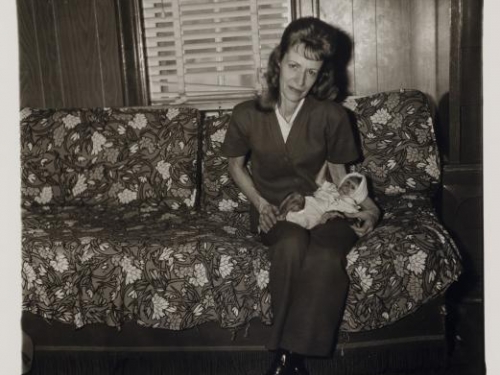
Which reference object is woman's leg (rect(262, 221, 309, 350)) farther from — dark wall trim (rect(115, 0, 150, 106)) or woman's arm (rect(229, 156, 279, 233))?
dark wall trim (rect(115, 0, 150, 106))

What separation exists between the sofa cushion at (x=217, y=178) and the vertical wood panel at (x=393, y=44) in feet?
2.91

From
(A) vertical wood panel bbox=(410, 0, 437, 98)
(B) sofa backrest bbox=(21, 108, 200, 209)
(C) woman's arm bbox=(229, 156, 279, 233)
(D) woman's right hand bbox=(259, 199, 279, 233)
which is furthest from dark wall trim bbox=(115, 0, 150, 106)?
(A) vertical wood panel bbox=(410, 0, 437, 98)

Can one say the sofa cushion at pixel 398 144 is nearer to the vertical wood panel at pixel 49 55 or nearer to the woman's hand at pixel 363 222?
the woman's hand at pixel 363 222

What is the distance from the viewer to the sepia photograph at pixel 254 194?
175 centimetres

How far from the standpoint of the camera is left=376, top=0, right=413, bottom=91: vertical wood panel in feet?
8.48

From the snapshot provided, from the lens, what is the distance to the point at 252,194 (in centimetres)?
206

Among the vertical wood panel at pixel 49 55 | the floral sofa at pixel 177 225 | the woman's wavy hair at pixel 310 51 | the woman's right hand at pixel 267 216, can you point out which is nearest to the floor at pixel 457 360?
the floral sofa at pixel 177 225

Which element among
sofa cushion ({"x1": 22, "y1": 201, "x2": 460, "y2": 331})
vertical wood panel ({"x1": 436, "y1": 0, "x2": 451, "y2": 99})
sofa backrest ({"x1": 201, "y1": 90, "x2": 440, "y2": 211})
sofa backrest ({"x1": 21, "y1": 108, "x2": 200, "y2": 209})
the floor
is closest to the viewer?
sofa cushion ({"x1": 22, "y1": 201, "x2": 460, "y2": 331})

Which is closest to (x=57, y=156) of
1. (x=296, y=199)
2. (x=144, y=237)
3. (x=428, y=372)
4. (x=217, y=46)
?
(x=144, y=237)

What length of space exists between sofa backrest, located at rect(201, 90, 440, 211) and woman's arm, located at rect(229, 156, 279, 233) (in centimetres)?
22

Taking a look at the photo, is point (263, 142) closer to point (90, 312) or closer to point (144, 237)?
point (144, 237)

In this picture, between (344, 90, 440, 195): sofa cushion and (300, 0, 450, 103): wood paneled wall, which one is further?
(300, 0, 450, 103): wood paneled wall

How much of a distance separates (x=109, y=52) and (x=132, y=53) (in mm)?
123

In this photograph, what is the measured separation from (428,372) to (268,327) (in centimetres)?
62
